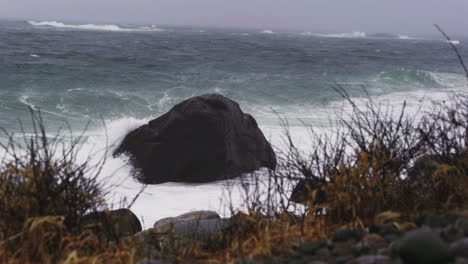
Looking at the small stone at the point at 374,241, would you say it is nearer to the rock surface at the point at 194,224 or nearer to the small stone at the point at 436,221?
the small stone at the point at 436,221

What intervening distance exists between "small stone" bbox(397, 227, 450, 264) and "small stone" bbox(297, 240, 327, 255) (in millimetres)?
568

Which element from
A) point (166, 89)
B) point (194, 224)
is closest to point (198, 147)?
point (194, 224)

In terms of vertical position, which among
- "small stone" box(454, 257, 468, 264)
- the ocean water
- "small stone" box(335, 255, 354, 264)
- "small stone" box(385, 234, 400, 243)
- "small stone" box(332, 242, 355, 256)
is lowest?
"small stone" box(454, 257, 468, 264)

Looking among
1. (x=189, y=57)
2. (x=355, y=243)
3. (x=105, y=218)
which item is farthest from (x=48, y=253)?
(x=189, y=57)

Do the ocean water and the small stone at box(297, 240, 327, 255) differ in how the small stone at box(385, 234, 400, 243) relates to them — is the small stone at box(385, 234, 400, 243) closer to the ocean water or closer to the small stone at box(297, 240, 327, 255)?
the small stone at box(297, 240, 327, 255)

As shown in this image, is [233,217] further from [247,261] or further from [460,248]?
[460,248]

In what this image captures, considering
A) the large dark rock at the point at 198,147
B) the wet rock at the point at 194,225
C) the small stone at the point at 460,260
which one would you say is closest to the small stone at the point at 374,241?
the small stone at the point at 460,260

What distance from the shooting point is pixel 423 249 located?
2080 mm

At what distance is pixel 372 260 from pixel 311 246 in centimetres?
53

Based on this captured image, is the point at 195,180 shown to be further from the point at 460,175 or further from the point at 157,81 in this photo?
the point at 157,81

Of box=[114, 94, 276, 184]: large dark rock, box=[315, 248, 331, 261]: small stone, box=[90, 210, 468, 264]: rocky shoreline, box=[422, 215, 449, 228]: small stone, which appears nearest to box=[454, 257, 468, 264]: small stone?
box=[90, 210, 468, 264]: rocky shoreline

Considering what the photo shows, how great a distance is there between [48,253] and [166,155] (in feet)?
19.1

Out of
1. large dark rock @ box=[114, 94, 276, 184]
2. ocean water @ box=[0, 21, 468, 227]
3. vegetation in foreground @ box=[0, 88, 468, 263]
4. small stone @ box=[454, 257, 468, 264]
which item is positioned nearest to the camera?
small stone @ box=[454, 257, 468, 264]

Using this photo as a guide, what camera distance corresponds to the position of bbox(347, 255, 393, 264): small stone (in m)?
2.13
